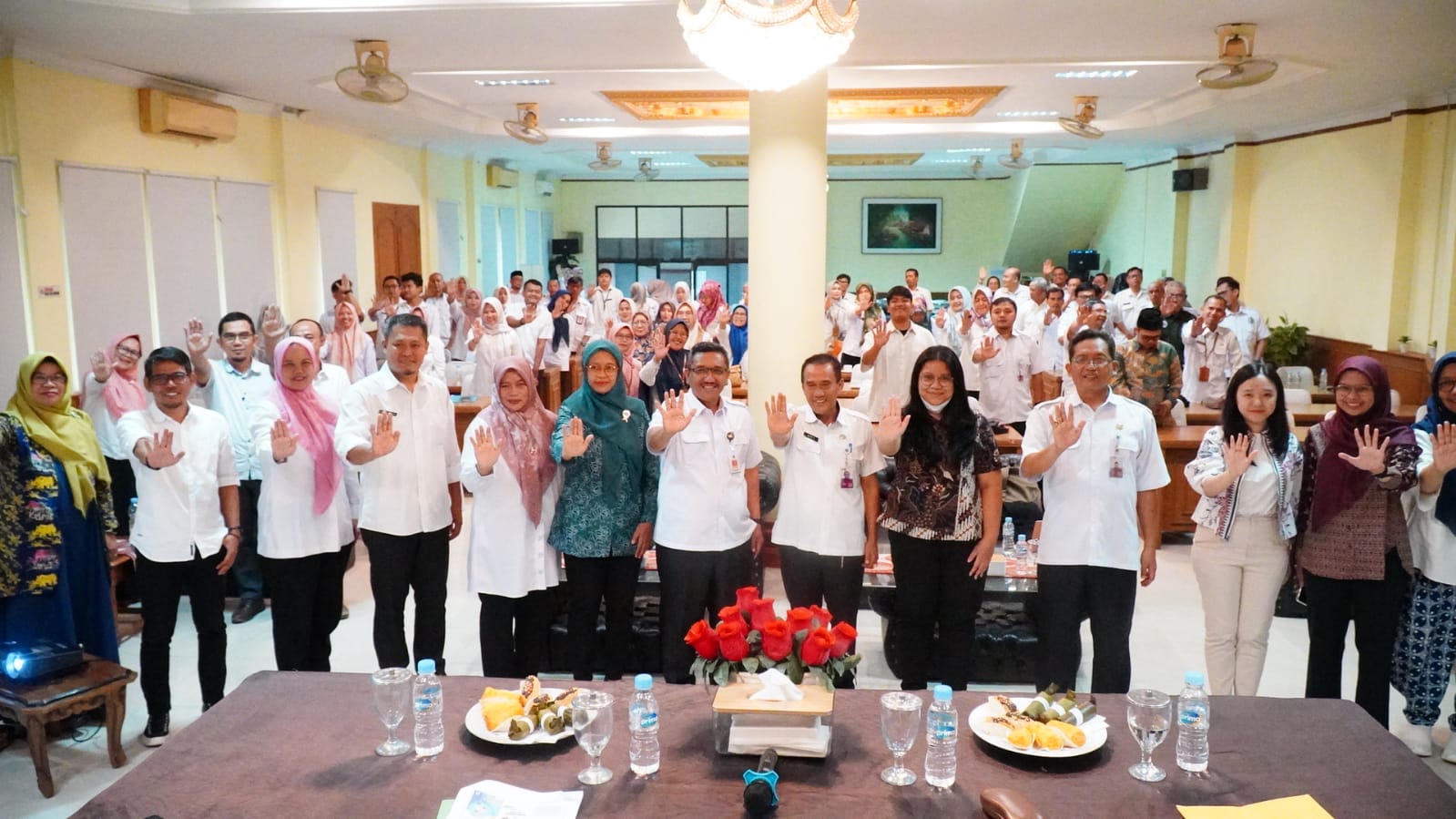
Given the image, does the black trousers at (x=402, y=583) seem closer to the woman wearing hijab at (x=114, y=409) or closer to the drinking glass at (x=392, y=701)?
the drinking glass at (x=392, y=701)

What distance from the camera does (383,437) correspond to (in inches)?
152

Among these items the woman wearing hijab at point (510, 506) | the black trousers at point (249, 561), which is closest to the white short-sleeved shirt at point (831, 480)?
the woman wearing hijab at point (510, 506)

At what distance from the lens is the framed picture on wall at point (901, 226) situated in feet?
68.8

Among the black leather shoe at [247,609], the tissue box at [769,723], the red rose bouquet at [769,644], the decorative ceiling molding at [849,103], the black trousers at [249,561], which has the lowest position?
the black leather shoe at [247,609]

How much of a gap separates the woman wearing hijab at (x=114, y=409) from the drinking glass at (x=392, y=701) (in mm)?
3920

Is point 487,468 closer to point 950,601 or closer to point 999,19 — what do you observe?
point 950,601

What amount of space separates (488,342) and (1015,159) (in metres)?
8.68

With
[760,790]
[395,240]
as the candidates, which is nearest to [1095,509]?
[760,790]

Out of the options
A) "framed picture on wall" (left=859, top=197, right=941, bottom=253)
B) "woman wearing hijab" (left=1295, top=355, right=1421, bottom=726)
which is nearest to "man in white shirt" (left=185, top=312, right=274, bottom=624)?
"woman wearing hijab" (left=1295, top=355, right=1421, bottom=726)

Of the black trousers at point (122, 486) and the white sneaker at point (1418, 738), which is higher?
the black trousers at point (122, 486)

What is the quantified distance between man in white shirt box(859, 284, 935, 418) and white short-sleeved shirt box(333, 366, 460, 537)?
3.67 meters

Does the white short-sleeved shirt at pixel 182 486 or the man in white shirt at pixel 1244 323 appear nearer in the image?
the white short-sleeved shirt at pixel 182 486

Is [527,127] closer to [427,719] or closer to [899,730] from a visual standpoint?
[427,719]

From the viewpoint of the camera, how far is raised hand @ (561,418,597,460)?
3.89m
